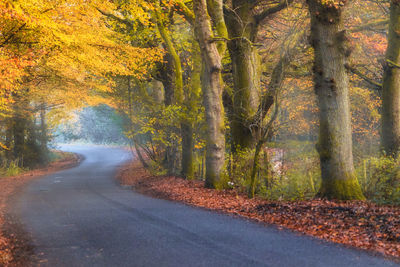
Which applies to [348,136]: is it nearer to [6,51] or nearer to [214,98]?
[214,98]

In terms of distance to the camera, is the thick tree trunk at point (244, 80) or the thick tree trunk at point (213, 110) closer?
the thick tree trunk at point (213, 110)

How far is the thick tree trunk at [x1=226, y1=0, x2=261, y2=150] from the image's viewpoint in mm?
13664

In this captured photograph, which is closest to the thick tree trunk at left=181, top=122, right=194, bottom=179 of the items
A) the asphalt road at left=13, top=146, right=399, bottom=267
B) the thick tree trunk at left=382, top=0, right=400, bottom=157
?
the asphalt road at left=13, top=146, right=399, bottom=267

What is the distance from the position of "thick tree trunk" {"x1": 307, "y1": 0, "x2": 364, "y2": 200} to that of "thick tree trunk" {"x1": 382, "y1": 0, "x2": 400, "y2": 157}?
4.36 meters

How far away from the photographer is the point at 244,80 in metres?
14.0

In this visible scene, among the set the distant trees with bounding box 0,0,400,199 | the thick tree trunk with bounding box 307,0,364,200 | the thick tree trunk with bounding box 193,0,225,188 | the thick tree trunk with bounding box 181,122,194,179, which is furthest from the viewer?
the thick tree trunk with bounding box 181,122,194,179

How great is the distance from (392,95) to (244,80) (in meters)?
5.31

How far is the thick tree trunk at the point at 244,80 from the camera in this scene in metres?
13.7

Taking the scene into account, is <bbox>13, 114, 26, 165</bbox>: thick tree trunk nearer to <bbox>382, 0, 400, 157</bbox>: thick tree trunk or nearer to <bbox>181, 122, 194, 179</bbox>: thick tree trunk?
<bbox>181, 122, 194, 179</bbox>: thick tree trunk

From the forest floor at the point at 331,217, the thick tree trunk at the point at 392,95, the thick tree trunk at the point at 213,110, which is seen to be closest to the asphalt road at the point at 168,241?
the forest floor at the point at 331,217

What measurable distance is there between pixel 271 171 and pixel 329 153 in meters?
2.51

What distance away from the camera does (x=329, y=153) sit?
9273 millimetres

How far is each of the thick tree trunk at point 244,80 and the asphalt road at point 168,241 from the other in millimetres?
4507

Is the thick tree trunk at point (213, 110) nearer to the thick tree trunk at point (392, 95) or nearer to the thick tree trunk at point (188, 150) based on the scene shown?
the thick tree trunk at point (188, 150)
